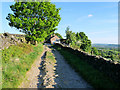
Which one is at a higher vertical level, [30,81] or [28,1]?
[28,1]

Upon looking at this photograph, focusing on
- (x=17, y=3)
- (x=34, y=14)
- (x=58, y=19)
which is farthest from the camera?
(x=58, y=19)

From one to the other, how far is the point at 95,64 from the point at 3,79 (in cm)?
957

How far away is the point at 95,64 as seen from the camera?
10461 millimetres

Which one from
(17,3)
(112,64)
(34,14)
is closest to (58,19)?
(34,14)

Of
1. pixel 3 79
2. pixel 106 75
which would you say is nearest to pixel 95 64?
pixel 106 75

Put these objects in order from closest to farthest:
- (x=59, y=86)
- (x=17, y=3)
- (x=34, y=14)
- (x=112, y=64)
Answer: (x=59, y=86) → (x=112, y=64) → (x=17, y=3) → (x=34, y=14)

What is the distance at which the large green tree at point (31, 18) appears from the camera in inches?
837

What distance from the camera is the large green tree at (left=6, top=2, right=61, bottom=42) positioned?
69.7 ft

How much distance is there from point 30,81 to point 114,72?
749 centimetres

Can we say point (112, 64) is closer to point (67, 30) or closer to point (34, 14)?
point (34, 14)

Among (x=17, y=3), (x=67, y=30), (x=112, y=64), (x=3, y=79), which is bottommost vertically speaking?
(x=3, y=79)

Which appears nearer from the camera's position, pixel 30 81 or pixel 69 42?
pixel 30 81

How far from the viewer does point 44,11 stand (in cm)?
2314

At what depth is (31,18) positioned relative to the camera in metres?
23.0
